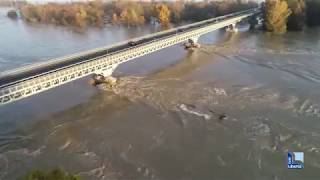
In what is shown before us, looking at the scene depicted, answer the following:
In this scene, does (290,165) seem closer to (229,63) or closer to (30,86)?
(30,86)

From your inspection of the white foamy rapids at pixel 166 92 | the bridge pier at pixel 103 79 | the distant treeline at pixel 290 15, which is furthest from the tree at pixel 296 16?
the bridge pier at pixel 103 79

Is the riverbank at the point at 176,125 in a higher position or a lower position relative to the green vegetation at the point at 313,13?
lower

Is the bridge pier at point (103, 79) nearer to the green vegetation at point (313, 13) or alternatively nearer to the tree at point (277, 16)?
the tree at point (277, 16)

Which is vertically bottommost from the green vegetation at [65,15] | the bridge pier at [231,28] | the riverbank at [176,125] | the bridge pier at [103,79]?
the riverbank at [176,125]

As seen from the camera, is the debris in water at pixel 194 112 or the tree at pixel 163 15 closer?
the debris in water at pixel 194 112

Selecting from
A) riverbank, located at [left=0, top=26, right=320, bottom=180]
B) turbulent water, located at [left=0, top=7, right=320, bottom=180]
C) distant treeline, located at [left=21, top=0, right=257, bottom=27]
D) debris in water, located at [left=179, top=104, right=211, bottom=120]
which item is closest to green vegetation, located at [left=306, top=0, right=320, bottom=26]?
distant treeline, located at [left=21, top=0, right=257, bottom=27]

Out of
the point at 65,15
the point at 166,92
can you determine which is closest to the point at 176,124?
the point at 166,92

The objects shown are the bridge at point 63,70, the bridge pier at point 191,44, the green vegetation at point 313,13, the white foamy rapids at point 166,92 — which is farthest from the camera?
the green vegetation at point 313,13

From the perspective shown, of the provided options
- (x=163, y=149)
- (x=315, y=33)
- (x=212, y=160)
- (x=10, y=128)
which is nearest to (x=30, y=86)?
(x=10, y=128)

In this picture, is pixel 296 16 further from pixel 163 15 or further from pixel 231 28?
pixel 163 15
